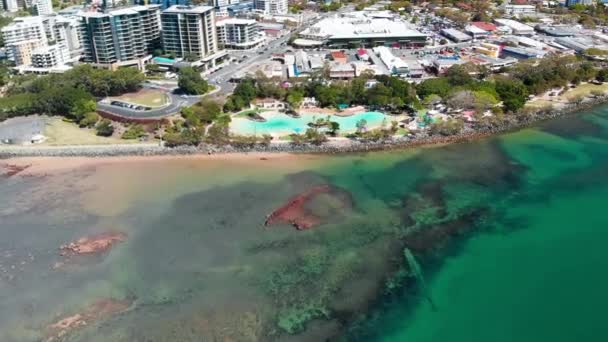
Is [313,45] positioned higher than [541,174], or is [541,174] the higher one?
[313,45]

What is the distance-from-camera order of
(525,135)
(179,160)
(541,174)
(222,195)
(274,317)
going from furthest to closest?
(525,135)
(179,160)
(541,174)
(222,195)
(274,317)

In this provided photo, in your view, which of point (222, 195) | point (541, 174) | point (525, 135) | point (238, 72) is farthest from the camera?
point (238, 72)

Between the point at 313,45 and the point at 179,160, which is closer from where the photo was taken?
the point at 179,160

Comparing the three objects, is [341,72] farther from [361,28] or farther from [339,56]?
[361,28]

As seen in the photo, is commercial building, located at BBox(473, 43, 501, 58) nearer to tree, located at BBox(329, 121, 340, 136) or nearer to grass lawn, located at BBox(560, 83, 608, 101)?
grass lawn, located at BBox(560, 83, 608, 101)

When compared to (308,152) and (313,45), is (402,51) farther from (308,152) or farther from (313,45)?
(308,152)

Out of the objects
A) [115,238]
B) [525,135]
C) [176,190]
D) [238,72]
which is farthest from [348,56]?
[115,238]
